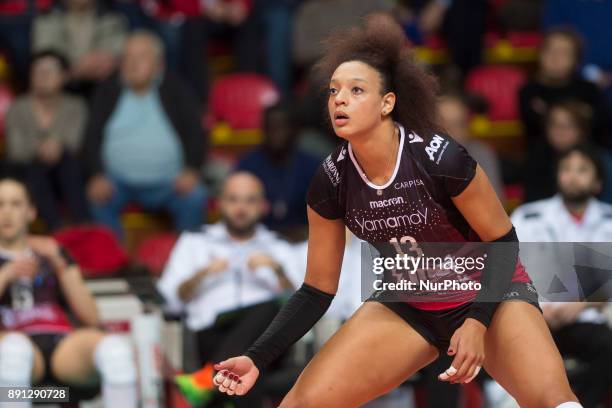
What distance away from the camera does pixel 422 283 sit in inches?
158

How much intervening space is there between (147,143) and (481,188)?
4040 mm

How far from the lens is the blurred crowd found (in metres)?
5.64

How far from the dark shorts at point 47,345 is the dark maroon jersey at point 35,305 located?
6cm

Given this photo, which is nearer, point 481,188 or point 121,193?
point 481,188

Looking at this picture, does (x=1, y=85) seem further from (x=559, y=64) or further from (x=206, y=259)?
(x=559, y=64)

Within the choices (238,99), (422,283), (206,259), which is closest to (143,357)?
(206,259)

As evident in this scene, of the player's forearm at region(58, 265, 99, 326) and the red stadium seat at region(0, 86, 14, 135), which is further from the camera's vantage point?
the red stadium seat at region(0, 86, 14, 135)

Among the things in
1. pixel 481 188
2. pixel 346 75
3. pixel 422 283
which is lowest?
pixel 422 283

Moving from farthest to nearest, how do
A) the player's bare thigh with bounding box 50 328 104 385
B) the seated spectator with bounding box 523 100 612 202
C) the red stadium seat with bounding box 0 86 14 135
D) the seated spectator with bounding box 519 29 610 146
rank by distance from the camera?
1. the red stadium seat with bounding box 0 86 14 135
2. the seated spectator with bounding box 519 29 610 146
3. the seated spectator with bounding box 523 100 612 202
4. the player's bare thigh with bounding box 50 328 104 385

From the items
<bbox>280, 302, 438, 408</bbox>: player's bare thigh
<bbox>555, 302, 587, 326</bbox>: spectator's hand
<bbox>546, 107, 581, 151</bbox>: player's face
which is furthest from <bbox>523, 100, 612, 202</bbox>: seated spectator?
<bbox>280, 302, 438, 408</bbox>: player's bare thigh

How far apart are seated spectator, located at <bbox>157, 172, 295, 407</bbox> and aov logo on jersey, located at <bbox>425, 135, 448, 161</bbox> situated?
6.70 ft

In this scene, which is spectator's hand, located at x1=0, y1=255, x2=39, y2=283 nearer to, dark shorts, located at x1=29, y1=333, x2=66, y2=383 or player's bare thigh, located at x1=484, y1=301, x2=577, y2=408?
dark shorts, located at x1=29, y1=333, x2=66, y2=383

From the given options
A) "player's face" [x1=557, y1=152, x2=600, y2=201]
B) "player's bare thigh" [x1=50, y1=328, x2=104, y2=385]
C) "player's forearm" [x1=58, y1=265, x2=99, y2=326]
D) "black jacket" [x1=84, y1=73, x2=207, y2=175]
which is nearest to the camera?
"player's bare thigh" [x1=50, y1=328, x2=104, y2=385]

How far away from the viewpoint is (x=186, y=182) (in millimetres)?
7340
